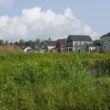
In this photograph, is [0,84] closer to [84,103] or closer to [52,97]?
[52,97]

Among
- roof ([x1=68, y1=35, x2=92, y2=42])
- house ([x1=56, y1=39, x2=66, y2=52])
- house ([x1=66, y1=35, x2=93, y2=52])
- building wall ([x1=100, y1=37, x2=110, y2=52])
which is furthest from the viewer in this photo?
house ([x1=56, y1=39, x2=66, y2=52])

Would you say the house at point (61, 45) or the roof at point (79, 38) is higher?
the roof at point (79, 38)

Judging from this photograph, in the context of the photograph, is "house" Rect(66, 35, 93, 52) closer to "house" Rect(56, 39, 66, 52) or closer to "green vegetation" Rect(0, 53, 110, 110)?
"house" Rect(56, 39, 66, 52)

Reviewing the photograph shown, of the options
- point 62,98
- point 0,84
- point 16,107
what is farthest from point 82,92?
point 0,84

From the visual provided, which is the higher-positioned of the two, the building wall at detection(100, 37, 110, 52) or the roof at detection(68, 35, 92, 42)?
the roof at detection(68, 35, 92, 42)

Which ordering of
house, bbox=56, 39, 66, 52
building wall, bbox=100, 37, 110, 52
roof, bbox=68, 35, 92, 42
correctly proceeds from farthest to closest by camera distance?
house, bbox=56, 39, 66, 52
roof, bbox=68, 35, 92, 42
building wall, bbox=100, 37, 110, 52

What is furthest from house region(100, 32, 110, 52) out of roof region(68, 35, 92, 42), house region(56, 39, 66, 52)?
house region(56, 39, 66, 52)

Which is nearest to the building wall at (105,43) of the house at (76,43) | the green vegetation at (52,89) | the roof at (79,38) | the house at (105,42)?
the house at (105,42)

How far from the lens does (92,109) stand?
8.42 meters

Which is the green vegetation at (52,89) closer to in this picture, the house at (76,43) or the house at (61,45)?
the house at (76,43)

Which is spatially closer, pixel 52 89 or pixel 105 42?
pixel 52 89

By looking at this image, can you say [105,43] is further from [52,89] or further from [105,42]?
[52,89]

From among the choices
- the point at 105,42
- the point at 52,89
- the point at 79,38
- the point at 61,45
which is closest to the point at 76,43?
the point at 79,38

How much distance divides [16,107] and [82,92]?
1.69 meters
